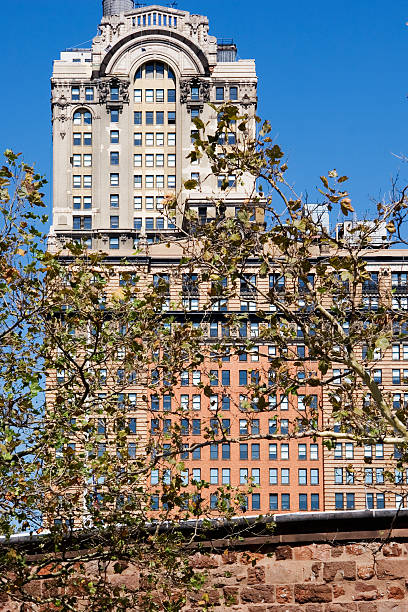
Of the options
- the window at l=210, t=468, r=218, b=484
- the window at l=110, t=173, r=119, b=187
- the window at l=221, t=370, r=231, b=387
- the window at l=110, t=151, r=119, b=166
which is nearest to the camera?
the window at l=210, t=468, r=218, b=484

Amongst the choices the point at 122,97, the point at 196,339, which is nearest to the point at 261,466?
the point at 122,97

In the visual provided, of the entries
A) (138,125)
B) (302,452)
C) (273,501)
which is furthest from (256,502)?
(138,125)

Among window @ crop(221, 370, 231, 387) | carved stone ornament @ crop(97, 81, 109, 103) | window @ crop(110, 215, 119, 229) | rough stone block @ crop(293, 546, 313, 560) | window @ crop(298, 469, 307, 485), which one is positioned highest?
carved stone ornament @ crop(97, 81, 109, 103)

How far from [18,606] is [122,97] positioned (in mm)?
125799

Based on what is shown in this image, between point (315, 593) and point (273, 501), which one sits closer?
point (315, 593)

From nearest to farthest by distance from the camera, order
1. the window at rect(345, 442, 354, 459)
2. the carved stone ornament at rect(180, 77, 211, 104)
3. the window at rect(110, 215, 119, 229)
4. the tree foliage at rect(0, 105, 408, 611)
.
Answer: the tree foliage at rect(0, 105, 408, 611) → the window at rect(345, 442, 354, 459) → the window at rect(110, 215, 119, 229) → the carved stone ornament at rect(180, 77, 211, 104)

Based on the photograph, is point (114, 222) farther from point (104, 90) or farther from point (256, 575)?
point (256, 575)

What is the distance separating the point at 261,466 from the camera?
124 meters

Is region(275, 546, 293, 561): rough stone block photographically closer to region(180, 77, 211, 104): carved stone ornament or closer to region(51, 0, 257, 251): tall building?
region(51, 0, 257, 251): tall building

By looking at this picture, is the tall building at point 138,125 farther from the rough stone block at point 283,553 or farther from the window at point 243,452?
the rough stone block at point 283,553

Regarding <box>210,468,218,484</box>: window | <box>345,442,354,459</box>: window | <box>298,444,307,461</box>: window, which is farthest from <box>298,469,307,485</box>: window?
<box>210,468,218,484</box>: window

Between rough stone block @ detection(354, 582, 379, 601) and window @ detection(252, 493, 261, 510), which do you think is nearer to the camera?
rough stone block @ detection(354, 582, 379, 601)

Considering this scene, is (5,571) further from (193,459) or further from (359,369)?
(193,459)

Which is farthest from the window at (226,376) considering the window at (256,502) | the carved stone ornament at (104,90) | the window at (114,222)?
the carved stone ornament at (104,90)
